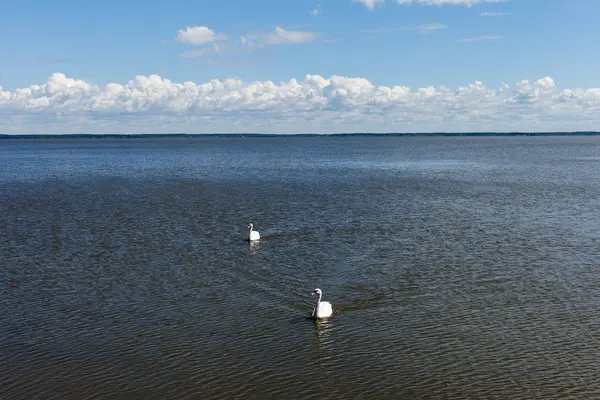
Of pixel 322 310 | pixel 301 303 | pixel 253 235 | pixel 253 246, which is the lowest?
pixel 301 303

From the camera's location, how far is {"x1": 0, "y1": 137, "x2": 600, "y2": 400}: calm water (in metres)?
19.1

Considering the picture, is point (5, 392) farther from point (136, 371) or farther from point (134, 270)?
point (134, 270)

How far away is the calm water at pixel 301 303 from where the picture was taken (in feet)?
62.6

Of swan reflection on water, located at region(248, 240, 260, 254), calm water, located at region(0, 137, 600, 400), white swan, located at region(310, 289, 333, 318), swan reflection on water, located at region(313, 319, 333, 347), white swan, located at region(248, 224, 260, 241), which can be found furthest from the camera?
white swan, located at region(248, 224, 260, 241)

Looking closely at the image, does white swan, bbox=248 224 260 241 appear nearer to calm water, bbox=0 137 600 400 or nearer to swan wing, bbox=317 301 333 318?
calm water, bbox=0 137 600 400

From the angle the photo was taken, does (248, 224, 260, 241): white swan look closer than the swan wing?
No

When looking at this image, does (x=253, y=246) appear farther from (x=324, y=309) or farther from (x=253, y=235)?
(x=324, y=309)

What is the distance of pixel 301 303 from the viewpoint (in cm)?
2642

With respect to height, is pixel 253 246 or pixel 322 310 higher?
pixel 253 246

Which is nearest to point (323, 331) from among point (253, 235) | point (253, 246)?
point (253, 246)

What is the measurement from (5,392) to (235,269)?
15126 millimetres

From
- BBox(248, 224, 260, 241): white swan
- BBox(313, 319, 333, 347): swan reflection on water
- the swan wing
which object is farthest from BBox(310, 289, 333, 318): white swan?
BBox(248, 224, 260, 241): white swan

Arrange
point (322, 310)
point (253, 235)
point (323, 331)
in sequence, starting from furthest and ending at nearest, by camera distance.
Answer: point (253, 235), point (322, 310), point (323, 331)

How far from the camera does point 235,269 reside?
32.2 meters
